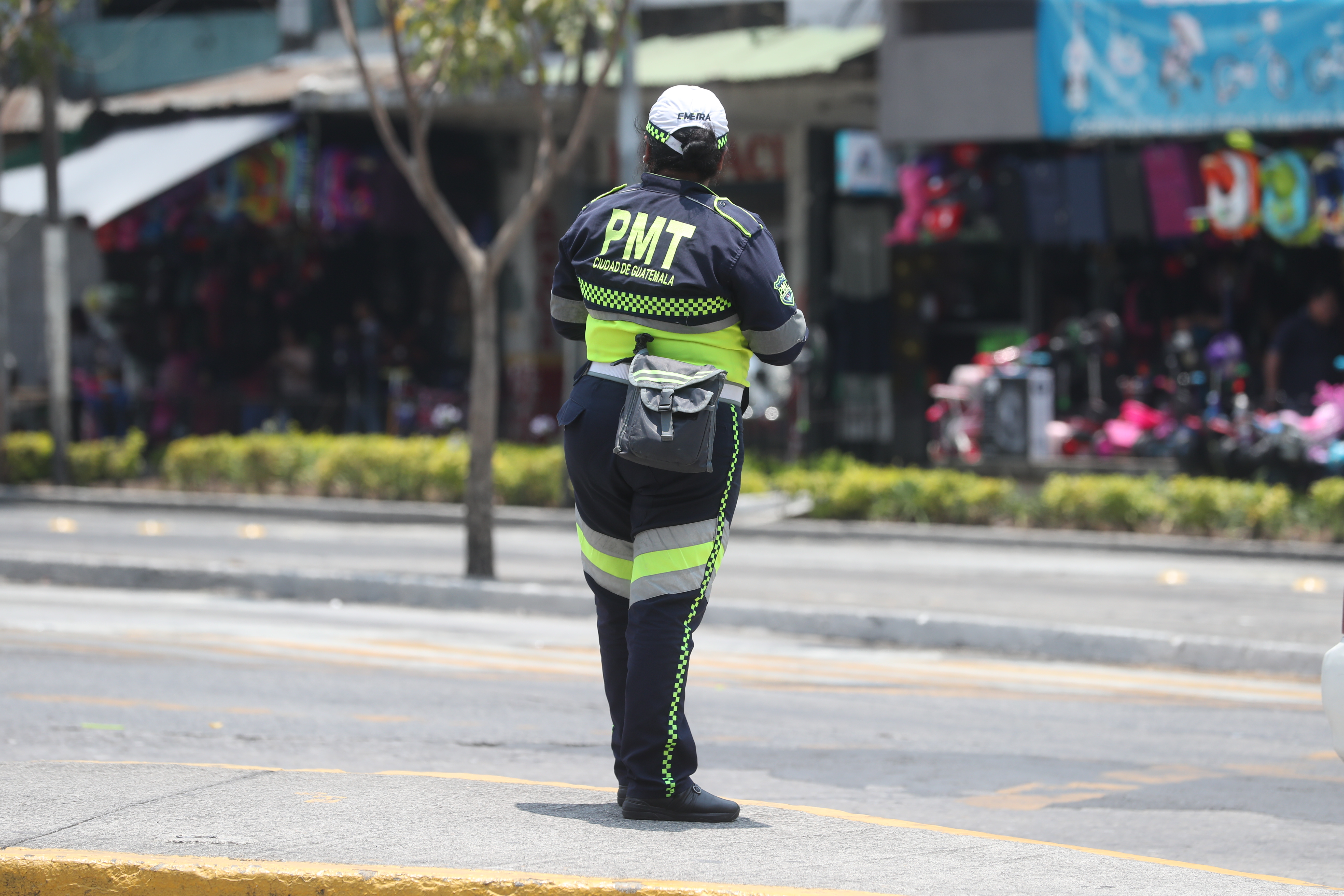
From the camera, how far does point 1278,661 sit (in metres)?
8.91

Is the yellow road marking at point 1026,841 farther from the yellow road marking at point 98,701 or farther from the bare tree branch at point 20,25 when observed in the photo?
the bare tree branch at point 20,25

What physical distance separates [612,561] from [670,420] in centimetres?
52

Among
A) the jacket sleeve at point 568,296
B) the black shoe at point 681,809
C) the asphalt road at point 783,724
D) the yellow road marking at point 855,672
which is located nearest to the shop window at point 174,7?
the asphalt road at point 783,724

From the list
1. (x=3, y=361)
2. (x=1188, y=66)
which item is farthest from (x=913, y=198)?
(x=3, y=361)

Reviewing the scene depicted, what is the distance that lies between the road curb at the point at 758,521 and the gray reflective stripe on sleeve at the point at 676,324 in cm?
1166

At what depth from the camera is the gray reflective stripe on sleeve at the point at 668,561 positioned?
4.64 metres

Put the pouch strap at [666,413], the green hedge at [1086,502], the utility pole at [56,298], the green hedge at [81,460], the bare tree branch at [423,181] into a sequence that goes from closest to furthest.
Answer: the pouch strap at [666,413] → the bare tree branch at [423,181] → the green hedge at [1086,502] → the utility pole at [56,298] → the green hedge at [81,460]

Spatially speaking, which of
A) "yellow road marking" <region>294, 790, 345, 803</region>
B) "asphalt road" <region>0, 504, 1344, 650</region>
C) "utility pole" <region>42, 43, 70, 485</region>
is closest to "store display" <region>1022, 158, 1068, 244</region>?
"asphalt road" <region>0, 504, 1344, 650</region>

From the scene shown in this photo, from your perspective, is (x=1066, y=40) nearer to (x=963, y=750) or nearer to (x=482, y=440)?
(x=482, y=440)

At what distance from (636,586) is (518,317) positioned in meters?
21.6

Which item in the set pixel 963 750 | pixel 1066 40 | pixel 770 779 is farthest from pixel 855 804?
pixel 1066 40

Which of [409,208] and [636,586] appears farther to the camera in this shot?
[409,208]

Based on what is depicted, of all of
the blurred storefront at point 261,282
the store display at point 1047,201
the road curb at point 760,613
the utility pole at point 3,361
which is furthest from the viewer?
the blurred storefront at point 261,282

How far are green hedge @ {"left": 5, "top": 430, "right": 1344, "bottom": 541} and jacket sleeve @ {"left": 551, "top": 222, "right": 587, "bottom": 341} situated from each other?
40.1 feet
